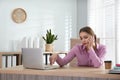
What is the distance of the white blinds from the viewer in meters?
4.67

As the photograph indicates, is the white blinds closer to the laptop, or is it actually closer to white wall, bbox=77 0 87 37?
white wall, bbox=77 0 87 37

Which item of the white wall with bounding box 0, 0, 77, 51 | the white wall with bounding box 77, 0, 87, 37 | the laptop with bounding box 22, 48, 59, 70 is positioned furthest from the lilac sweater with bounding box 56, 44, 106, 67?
the white wall with bounding box 77, 0, 87, 37

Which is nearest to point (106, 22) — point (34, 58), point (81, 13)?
point (81, 13)

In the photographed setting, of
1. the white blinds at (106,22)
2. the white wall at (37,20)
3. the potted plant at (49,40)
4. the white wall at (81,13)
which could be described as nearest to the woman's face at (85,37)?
the white blinds at (106,22)

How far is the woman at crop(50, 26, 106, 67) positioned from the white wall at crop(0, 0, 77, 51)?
115 inches

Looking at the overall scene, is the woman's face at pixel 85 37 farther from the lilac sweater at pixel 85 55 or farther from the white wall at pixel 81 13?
the white wall at pixel 81 13

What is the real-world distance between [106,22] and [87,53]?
2.40 m

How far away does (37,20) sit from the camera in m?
5.62

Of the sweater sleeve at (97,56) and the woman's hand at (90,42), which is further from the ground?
the woman's hand at (90,42)

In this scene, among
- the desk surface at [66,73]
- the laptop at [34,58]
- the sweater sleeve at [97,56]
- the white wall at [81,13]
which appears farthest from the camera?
the white wall at [81,13]

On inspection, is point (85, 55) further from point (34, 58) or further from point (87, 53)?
point (34, 58)

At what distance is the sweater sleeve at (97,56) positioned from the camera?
2412mm

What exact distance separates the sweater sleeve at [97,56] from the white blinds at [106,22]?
6.48 feet

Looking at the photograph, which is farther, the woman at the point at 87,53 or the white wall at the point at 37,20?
the white wall at the point at 37,20
